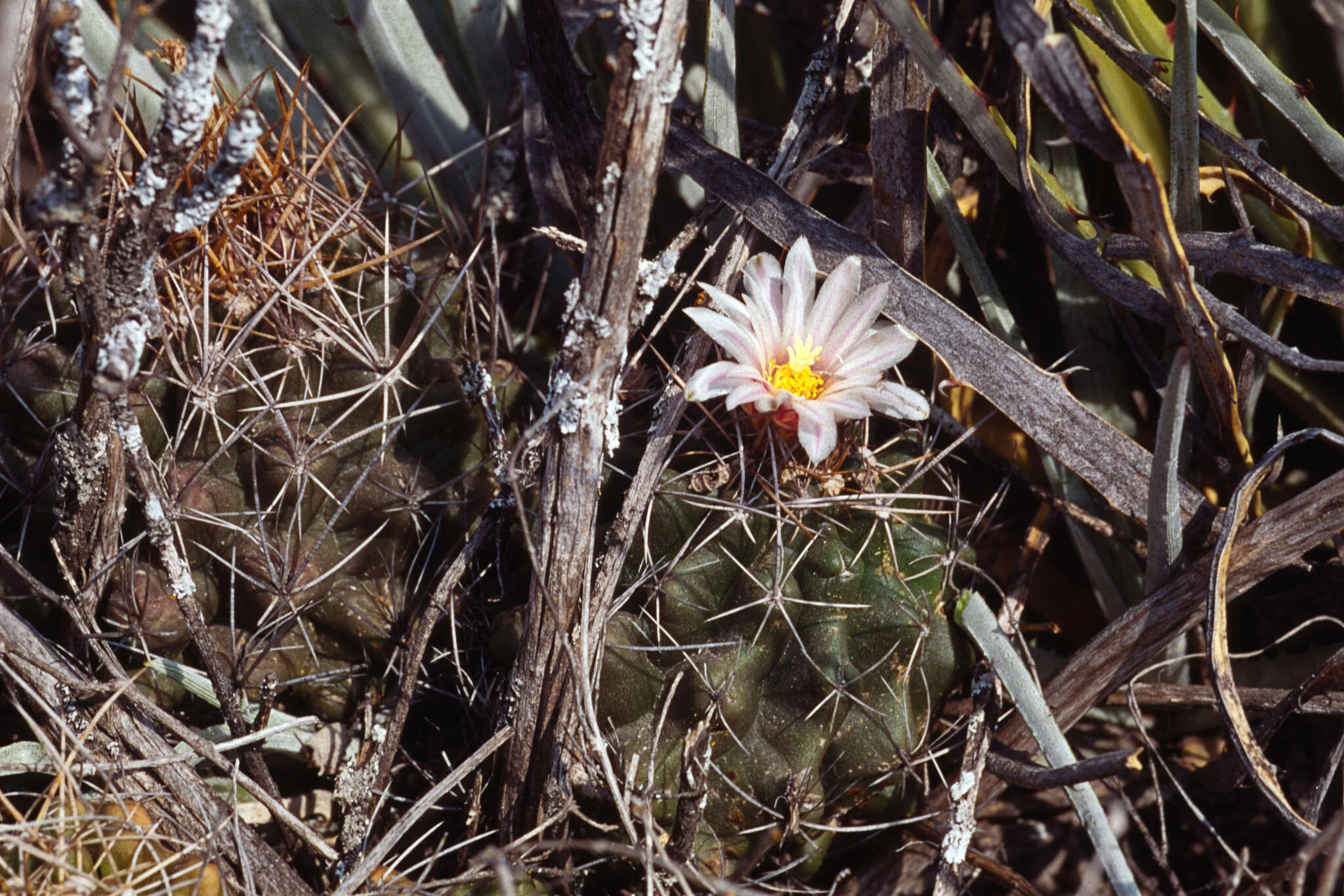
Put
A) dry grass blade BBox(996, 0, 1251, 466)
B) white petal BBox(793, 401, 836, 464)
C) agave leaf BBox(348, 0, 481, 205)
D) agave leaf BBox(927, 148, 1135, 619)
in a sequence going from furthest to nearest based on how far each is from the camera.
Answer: agave leaf BBox(348, 0, 481, 205), agave leaf BBox(927, 148, 1135, 619), white petal BBox(793, 401, 836, 464), dry grass blade BBox(996, 0, 1251, 466)

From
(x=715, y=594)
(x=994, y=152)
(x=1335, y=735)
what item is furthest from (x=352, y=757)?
(x=1335, y=735)

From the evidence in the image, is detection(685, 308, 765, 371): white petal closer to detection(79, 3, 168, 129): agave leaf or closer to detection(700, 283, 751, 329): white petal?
detection(700, 283, 751, 329): white petal

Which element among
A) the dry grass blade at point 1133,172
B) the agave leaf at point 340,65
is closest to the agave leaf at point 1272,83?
the dry grass blade at point 1133,172

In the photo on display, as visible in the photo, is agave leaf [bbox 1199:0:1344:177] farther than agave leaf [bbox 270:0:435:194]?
No

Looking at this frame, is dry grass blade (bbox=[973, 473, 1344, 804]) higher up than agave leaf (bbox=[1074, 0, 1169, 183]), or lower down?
lower down

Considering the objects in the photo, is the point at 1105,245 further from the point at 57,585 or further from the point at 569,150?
the point at 57,585

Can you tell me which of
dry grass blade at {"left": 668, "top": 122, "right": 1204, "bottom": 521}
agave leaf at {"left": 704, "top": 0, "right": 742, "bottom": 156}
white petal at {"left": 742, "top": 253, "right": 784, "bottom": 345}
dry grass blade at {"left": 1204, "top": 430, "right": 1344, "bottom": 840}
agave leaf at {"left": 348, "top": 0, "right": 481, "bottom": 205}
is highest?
agave leaf at {"left": 348, "top": 0, "right": 481, "bottom": 205}

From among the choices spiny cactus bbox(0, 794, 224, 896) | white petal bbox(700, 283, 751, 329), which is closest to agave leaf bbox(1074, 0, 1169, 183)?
white petal bbox(700, 283, 751, 329)
